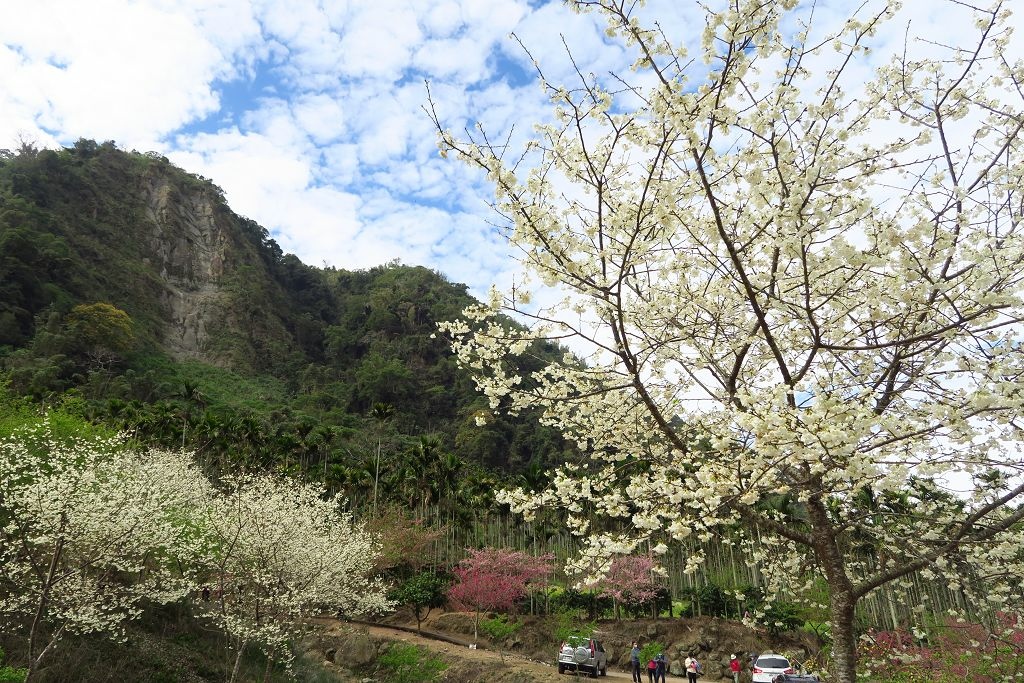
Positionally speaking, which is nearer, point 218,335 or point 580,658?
point 580,658

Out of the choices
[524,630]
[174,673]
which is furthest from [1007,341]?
[524,630]

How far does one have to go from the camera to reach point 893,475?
409cm

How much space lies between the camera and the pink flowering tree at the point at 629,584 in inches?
1094

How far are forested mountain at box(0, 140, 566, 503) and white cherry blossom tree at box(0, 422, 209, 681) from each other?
19.6m

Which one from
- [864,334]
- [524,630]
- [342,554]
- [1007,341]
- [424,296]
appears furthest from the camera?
[424,296]

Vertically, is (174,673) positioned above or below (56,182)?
below

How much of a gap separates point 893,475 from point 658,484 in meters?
1.61

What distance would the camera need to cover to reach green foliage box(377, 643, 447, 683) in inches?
861

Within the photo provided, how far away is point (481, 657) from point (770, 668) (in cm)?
1077

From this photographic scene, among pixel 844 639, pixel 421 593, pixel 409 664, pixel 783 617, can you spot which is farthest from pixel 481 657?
pixel 844 639

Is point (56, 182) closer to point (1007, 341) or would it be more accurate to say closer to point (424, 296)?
point (424, 296)

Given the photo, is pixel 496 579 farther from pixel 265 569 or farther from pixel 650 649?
pixel 265 569

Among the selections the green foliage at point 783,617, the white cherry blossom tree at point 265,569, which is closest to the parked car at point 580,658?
the green foliage at point 783,617

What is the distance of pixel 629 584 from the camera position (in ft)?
91.7
